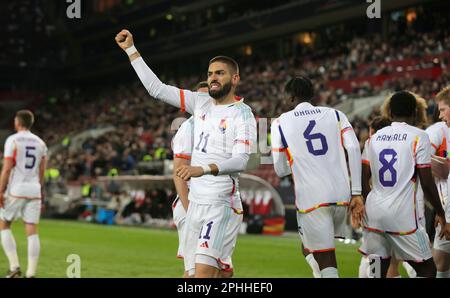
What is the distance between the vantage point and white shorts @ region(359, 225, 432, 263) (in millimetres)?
6297

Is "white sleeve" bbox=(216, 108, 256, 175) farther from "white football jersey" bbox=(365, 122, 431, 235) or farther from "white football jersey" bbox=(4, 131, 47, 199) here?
"white football jersey" bbox=(4, 131, 47, 199)

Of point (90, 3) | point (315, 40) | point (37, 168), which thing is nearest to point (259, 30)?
point (315, 40)

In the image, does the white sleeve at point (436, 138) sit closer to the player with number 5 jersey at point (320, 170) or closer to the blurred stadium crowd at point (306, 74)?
the player with number 5 jersey at point (320, 170)

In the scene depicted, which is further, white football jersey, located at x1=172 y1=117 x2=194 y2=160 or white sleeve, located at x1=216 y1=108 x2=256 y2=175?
white football jersey, located at x1=172 y1=117 x2=194 y2=160

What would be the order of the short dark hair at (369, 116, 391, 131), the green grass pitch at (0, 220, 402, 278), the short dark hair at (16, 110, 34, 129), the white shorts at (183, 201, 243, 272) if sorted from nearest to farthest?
the white shorts at (183, 201, 243, 272)
the short dark hair at (369, 116, 391, 131)
the short dark hair at (16, 110, 34, 129)
the green grass pitch at (0, 220, 402, 278)

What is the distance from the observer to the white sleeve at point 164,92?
6.40 m

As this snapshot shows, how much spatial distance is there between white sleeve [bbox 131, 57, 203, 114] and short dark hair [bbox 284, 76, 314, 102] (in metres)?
0.75

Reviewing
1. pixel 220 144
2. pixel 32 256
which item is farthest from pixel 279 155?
pixel 32 256

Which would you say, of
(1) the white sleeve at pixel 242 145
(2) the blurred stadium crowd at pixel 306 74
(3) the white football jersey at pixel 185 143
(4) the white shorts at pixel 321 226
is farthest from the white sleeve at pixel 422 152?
(2) the blurred stadium crowd at pixel 306 74

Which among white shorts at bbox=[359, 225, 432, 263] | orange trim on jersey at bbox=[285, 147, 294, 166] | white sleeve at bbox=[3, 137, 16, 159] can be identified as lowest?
white shorts at bbox=[359, 225, 432, 263]

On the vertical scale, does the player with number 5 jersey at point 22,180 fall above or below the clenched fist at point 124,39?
below

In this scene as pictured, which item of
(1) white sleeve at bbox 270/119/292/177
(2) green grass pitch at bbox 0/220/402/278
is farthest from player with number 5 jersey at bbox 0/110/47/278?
(1) white sleeve at bbox 270/119/292/177

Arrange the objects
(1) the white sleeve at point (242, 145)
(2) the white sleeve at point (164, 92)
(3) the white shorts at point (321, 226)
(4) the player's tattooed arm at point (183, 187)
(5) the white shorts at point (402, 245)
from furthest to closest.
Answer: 1. (4) the player's tattooed arm at point (183, 187)
2. (2) the white sleeve at point (164, 92)
3. (5) the white shorts at point (402, 245)
4. (3) the white shorts at point (321, 226)
5. (1) the white sleeve at point (242, 145)

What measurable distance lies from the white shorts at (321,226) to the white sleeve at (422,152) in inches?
29.4
